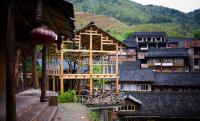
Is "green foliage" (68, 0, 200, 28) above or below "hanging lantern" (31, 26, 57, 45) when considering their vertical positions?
above

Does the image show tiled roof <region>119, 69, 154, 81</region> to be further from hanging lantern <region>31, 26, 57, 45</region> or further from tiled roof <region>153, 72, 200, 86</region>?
hanging lantern <region>31, 26, 57, 45</region>

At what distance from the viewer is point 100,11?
158m

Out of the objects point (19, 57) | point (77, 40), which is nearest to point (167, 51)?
point (77, 40)

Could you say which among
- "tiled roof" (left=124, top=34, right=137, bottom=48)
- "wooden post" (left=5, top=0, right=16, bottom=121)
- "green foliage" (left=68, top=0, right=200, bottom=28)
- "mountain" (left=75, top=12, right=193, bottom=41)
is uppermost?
"green foliage" (left=68, top=0, right=200, bottom=28)

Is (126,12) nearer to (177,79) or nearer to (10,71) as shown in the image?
(177,79)

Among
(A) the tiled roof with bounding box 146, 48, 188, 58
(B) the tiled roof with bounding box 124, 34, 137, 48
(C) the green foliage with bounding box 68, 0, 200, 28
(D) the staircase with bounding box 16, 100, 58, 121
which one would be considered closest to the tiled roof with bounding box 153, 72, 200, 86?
(A) the tiled roof with bounding box 146, 48, 188, 58

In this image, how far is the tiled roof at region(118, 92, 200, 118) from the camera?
37344 mm

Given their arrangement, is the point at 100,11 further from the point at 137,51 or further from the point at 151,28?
the point at 137,51

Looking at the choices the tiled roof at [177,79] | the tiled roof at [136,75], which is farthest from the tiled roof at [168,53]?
the tiled roof at [136,75]

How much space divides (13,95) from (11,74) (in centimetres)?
40

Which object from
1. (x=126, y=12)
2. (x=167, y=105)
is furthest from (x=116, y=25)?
(x=167, y=105)

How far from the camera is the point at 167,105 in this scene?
128 ft

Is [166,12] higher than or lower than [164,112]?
higher

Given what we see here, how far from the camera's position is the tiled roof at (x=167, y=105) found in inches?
1470
